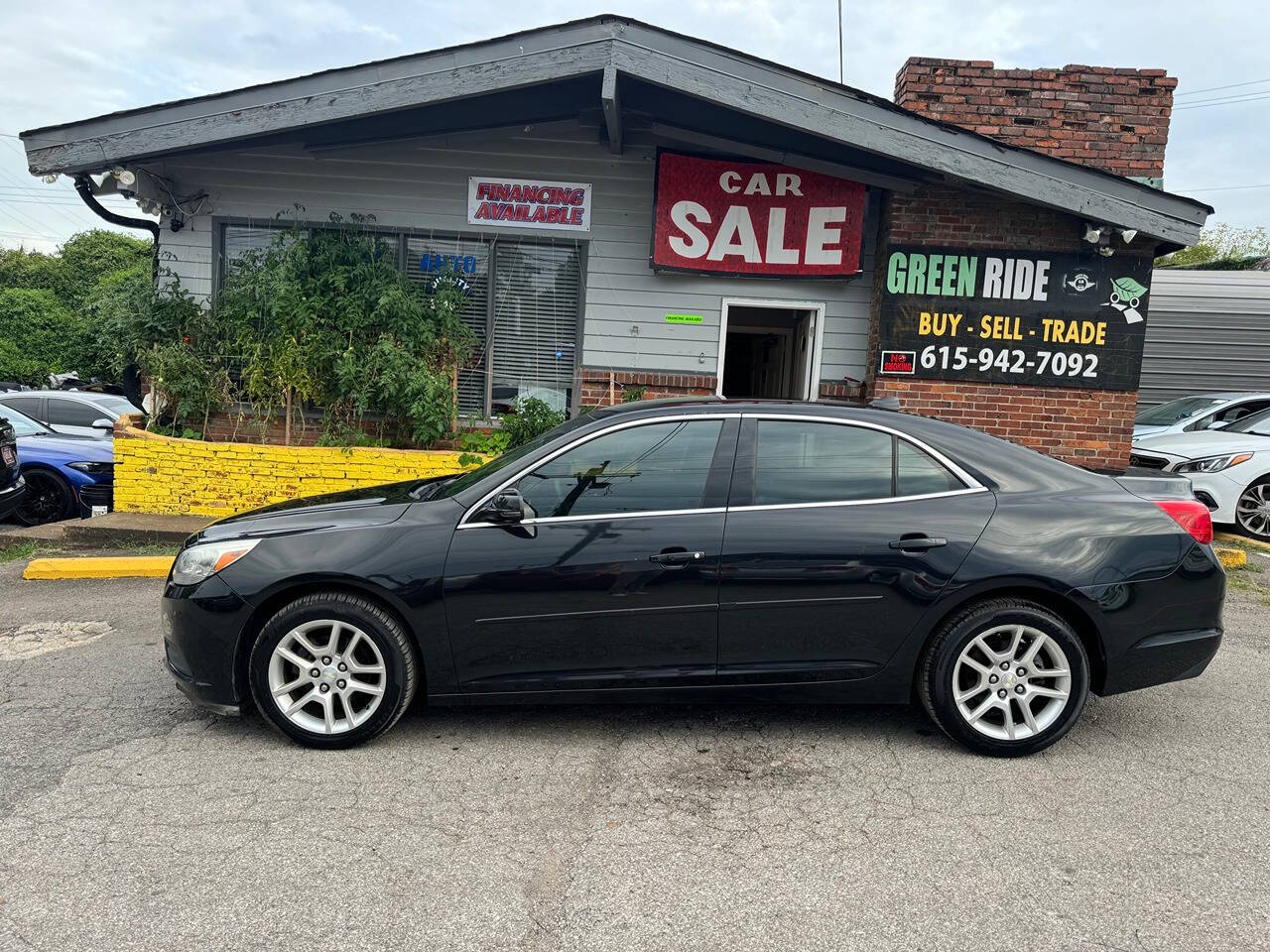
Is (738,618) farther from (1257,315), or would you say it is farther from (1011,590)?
(1257,315)

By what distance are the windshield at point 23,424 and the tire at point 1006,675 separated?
9.83 metres

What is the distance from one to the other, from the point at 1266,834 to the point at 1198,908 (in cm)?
71

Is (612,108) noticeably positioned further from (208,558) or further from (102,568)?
(102,568)

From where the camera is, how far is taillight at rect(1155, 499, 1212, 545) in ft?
12.9

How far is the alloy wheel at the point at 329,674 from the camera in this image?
12.4 feet

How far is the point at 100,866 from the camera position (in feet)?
9.60

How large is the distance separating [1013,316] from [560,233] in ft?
15.0

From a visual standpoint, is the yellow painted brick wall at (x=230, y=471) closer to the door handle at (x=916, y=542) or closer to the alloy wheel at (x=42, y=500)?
the alloy wheel at (x=42, y=500)

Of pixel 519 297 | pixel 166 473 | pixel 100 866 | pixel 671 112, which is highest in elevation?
pixel 671 112

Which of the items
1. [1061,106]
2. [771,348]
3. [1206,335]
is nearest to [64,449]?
[771,348]

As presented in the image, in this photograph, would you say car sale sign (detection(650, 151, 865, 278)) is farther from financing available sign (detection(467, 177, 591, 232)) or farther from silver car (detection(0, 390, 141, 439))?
silver car (detection(0, 390, 141, 439))

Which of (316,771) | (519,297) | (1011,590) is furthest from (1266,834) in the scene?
(519,297)

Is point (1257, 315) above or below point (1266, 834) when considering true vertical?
above

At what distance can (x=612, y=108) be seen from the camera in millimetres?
7609
